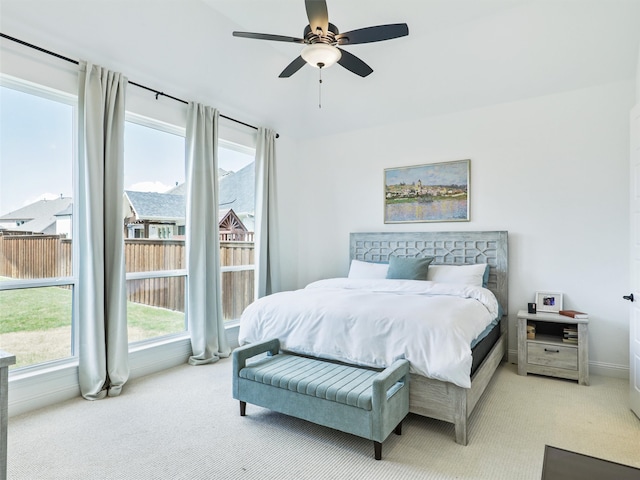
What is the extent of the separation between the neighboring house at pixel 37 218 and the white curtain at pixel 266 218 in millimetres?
2188

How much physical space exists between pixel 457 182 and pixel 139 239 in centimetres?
365

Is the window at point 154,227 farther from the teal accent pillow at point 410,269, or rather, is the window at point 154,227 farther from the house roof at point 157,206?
the teal accent pillow at point 410,269

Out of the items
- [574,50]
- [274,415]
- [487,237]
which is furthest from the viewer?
[487,237]

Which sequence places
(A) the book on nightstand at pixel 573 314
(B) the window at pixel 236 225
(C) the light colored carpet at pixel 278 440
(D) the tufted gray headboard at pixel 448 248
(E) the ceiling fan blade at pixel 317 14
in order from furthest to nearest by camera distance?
(B) the window at pixel 236 225
(D) the tufted gray headboard at pixel 448 248
(A) the book on nightstand at pixel 573 314
(E) the ceiling fan blade at pixel 317 14
(C) the light colored carpet at pixel 278 440

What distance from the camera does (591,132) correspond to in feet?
12.7

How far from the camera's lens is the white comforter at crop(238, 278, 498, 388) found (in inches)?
98.3

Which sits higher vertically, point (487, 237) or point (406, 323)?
point (487, 237)

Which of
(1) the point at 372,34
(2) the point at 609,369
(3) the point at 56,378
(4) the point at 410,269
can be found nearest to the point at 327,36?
(1) the point at 372,34

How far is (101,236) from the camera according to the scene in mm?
3201

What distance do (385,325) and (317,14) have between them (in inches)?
83.3

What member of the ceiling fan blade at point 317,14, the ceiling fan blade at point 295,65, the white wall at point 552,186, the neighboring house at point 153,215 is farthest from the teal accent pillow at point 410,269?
the ceiling fan blade at point 317,14

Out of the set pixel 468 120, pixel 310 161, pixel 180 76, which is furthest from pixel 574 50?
pixel 180 76

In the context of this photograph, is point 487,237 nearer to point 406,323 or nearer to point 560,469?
point 406,323

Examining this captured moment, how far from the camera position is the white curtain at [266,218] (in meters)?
4.97
